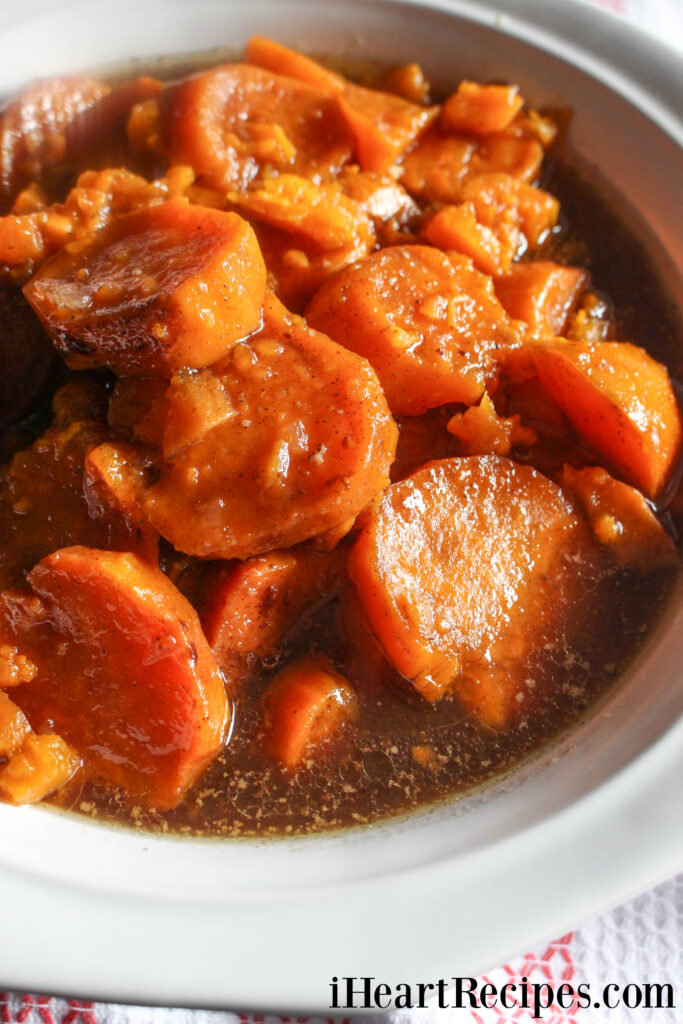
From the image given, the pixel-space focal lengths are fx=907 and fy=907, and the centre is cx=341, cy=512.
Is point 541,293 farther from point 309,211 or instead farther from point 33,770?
point 33,770

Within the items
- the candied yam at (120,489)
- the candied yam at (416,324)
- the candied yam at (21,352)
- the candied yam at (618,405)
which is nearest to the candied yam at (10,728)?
the candied yam at (120,489)

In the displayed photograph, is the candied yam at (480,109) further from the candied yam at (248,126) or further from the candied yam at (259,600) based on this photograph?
the candied yam at (259,600)

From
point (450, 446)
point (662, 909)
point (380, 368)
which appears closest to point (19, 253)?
point (380, 368)

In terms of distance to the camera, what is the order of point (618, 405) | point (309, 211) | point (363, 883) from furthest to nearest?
1. point (309, 211)
2. point (618, 405)
3. point (363, 883)

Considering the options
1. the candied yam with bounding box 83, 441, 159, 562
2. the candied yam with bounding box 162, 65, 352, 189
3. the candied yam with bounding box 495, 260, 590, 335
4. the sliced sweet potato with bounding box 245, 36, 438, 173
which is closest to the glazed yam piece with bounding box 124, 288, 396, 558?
the candied yam with bounding box 83, 441, 159, 562

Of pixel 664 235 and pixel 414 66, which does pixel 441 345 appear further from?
pixel 414 66

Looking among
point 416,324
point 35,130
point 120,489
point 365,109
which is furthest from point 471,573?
point 35,130
